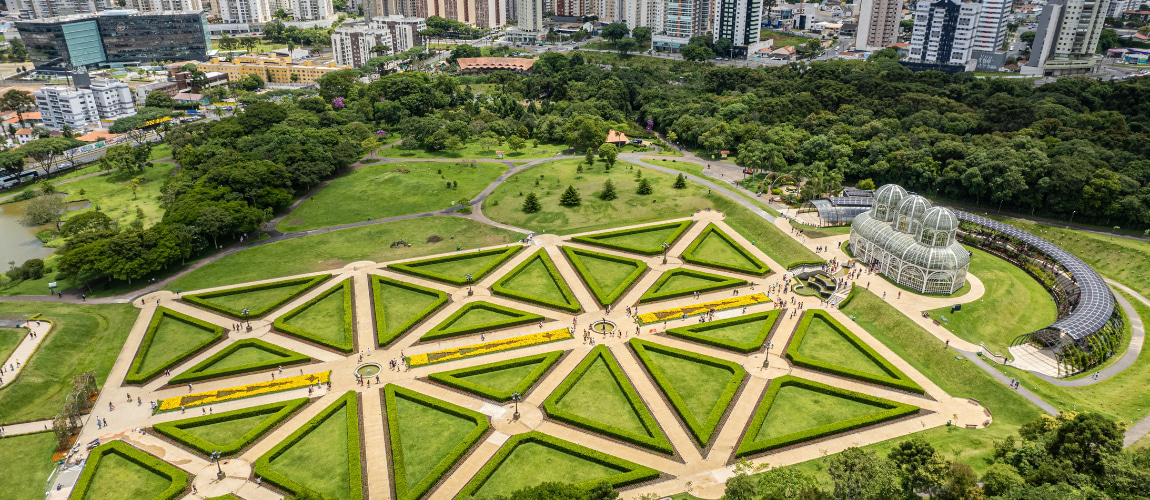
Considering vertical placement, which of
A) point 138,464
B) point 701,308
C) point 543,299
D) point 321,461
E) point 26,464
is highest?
point 543,299

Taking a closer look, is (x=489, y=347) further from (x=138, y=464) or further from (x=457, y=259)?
(x=138, y=464)

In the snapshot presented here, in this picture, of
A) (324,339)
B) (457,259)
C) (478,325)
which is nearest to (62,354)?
(324,339)

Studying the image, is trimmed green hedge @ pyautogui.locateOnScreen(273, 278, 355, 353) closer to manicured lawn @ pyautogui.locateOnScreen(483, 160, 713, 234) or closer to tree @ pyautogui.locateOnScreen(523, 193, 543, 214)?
manicured lawn @ pyautogui.locateOnScreen(483, 160, 713, 234)

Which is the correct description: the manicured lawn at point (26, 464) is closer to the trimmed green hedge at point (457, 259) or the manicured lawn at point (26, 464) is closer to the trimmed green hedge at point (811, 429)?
the trimmed green hedge at point (457, 259)

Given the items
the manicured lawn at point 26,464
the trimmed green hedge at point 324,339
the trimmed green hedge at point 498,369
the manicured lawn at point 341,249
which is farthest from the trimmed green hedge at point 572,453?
the manicured lawn at point 341,249

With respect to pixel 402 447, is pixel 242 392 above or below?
above

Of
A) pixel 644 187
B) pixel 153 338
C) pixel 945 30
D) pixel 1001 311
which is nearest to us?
pixel 153 338
